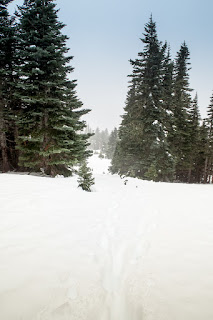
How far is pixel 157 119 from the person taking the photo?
15055 millimetres

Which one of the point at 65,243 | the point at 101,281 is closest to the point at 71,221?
the point at 65,243

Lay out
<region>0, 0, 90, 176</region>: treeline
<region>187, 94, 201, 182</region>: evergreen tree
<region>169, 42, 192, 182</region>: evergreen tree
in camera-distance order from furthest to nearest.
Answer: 1. <region>187, 94, 201, 182</region>: evergreen tree
2. <region>169, 42, 192, 182</region>: evergreen tree
3. <region>0, 0, 90, 176</region>: treeline

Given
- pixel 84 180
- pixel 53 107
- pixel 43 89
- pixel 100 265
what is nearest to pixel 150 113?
pixel 53 107

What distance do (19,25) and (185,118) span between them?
18.6m

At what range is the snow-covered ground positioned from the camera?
1606 mm

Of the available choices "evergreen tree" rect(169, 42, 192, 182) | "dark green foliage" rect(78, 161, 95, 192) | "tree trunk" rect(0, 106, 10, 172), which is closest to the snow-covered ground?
"dark green foliage" rect(78, 161, 95, 192)

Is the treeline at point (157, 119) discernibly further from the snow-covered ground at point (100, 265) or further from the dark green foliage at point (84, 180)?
the snow-covered ground at point (100, 265)

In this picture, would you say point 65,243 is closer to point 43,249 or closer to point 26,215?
point 43,249

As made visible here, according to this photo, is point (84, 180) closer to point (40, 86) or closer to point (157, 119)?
point (40, 86)

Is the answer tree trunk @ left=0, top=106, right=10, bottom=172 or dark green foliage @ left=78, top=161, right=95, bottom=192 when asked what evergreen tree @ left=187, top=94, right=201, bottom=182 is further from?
tree trunk @ left=0, top=106, right=10, bottom=172

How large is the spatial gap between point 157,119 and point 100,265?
591 inches

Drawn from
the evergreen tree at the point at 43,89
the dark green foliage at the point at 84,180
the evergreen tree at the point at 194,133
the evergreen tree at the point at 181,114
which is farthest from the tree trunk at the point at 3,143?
the evergreen tree at the point at 194,133

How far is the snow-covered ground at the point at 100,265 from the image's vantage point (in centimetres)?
161

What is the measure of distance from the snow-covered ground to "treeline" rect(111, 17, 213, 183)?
10.5 metres
